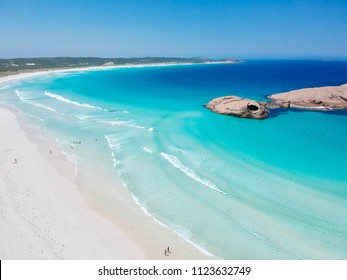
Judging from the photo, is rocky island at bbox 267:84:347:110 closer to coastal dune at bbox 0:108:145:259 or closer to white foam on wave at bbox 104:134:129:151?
white foam on wave at bbox 104:134:129:151

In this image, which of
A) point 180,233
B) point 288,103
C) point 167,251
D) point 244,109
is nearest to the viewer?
point 167,251

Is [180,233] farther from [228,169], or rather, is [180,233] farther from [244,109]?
[244,109]

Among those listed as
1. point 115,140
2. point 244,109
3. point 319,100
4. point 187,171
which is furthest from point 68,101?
point 319,100

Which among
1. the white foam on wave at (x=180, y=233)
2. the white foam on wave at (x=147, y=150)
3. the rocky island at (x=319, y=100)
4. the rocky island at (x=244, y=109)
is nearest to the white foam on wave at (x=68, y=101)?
the rocky island at (x=244, y=109)

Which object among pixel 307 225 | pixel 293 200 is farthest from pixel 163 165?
pixel 307 225

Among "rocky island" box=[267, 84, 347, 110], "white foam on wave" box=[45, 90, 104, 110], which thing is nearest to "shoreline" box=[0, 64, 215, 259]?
"white foam on wave" box=[45, 90, 104, 110]
